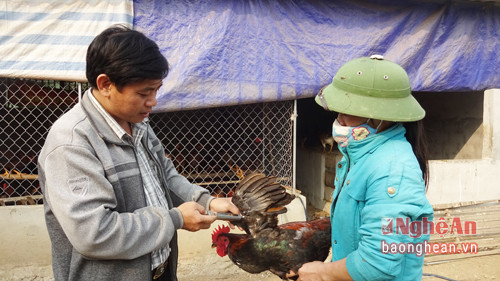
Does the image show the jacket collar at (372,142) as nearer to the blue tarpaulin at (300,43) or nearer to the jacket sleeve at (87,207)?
the jacket sleeve at (87,207)

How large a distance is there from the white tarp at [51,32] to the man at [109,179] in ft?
8.29

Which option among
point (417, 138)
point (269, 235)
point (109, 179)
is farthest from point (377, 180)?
point (269, 235)

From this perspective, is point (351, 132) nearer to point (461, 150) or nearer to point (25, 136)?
point (461, 150)

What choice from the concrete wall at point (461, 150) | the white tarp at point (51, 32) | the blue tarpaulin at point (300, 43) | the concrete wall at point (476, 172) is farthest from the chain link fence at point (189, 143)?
the concrete wall at point (476, 172)

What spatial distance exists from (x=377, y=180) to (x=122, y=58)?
3.58ft

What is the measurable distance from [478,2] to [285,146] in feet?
10.8

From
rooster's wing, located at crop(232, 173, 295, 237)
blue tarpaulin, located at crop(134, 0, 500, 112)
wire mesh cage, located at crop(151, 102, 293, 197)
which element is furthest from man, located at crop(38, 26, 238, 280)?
wire mesh cage, located at crop(151, 102, 293, 197)

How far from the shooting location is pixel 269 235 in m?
2.56

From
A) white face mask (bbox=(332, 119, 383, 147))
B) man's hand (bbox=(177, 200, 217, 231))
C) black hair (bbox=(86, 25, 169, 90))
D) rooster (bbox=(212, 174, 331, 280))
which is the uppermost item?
black hair (bbox=(86, 25, 169, 90))

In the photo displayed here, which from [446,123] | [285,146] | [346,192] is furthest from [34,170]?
[446,123]

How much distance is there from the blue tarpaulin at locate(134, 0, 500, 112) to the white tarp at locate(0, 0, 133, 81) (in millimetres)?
368

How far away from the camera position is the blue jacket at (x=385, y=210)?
55.5 inches

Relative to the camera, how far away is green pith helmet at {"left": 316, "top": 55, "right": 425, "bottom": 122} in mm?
1507

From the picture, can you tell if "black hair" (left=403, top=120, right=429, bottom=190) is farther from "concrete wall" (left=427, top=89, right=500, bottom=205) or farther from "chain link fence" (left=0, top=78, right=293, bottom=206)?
"concrete wall" (left=427, top=89, right=500, bottom=205)
